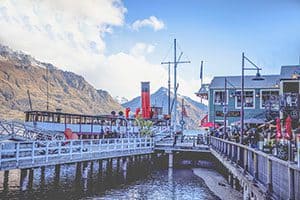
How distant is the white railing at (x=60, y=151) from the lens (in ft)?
60.0

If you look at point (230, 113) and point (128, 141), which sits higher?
point (230, 113)

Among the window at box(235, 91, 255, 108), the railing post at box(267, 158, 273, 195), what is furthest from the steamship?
the railing post at box(267, 158, 273, 195)

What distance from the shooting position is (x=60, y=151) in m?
22.5

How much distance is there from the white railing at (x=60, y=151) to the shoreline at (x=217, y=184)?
5.80 m

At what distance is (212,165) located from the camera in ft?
128

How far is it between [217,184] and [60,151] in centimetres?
1130

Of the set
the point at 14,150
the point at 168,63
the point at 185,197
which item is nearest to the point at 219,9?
the point at 185,197

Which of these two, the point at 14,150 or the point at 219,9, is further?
the point at 219,9

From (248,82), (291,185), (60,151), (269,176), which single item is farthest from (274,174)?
(248,82)

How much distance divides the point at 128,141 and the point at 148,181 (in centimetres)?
554

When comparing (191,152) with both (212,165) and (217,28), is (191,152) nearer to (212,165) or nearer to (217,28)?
(212,165)

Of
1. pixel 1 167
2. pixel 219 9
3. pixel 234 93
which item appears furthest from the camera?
pixel 234 93

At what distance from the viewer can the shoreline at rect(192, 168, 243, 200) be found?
22584 millimetres

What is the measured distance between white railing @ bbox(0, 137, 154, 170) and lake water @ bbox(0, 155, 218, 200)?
1.27 meters
